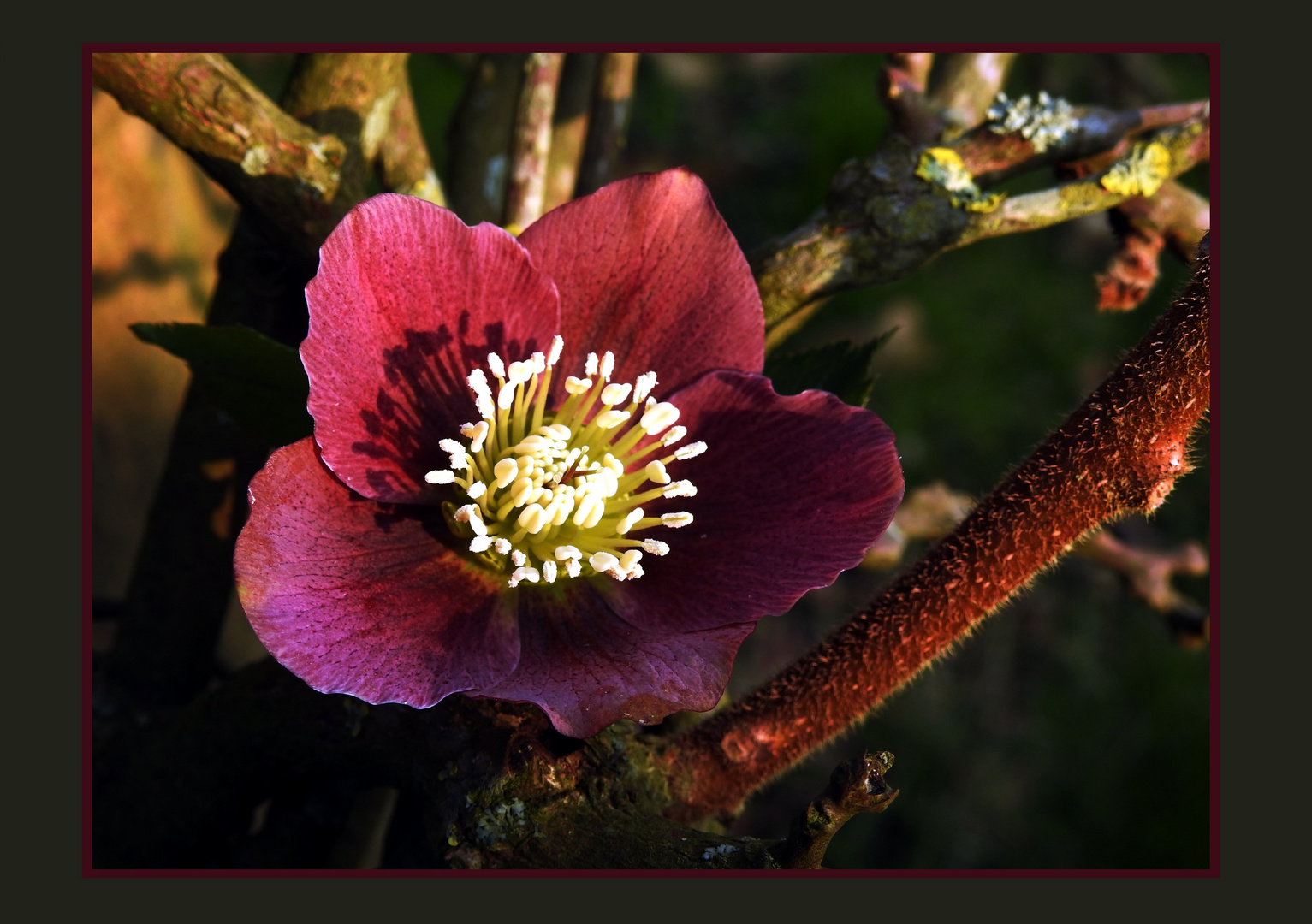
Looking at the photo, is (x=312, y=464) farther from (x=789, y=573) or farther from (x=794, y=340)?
(x=794, y=340)

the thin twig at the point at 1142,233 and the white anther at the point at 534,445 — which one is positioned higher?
the thin twig at the point at 1142,233

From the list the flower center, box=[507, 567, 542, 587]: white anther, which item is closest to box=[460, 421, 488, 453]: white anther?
the flower center

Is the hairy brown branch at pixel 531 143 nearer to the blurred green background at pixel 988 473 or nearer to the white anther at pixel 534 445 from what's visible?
the white anther at pixel 534 445

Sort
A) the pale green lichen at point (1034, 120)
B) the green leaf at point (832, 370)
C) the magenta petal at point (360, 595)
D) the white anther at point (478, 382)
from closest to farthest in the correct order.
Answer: the magenta petal at point (360, 595)
the white anther at point (478, 382)
the green leaf at point (832, 370)
the pale green lichen at point (1034, 120)

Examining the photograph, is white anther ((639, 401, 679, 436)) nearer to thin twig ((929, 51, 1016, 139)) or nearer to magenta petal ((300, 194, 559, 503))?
magenta petal ((300, 194, 559, 503))

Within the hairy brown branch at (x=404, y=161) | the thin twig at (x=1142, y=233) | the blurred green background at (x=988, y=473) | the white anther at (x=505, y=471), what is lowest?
the blurred green background at (x=988, y=473)

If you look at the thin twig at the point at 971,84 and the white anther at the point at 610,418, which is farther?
the thin twig at the point at 971,84

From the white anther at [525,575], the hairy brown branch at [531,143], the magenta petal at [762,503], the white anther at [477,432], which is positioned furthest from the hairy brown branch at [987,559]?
the hairy brown branch at [531,143]
